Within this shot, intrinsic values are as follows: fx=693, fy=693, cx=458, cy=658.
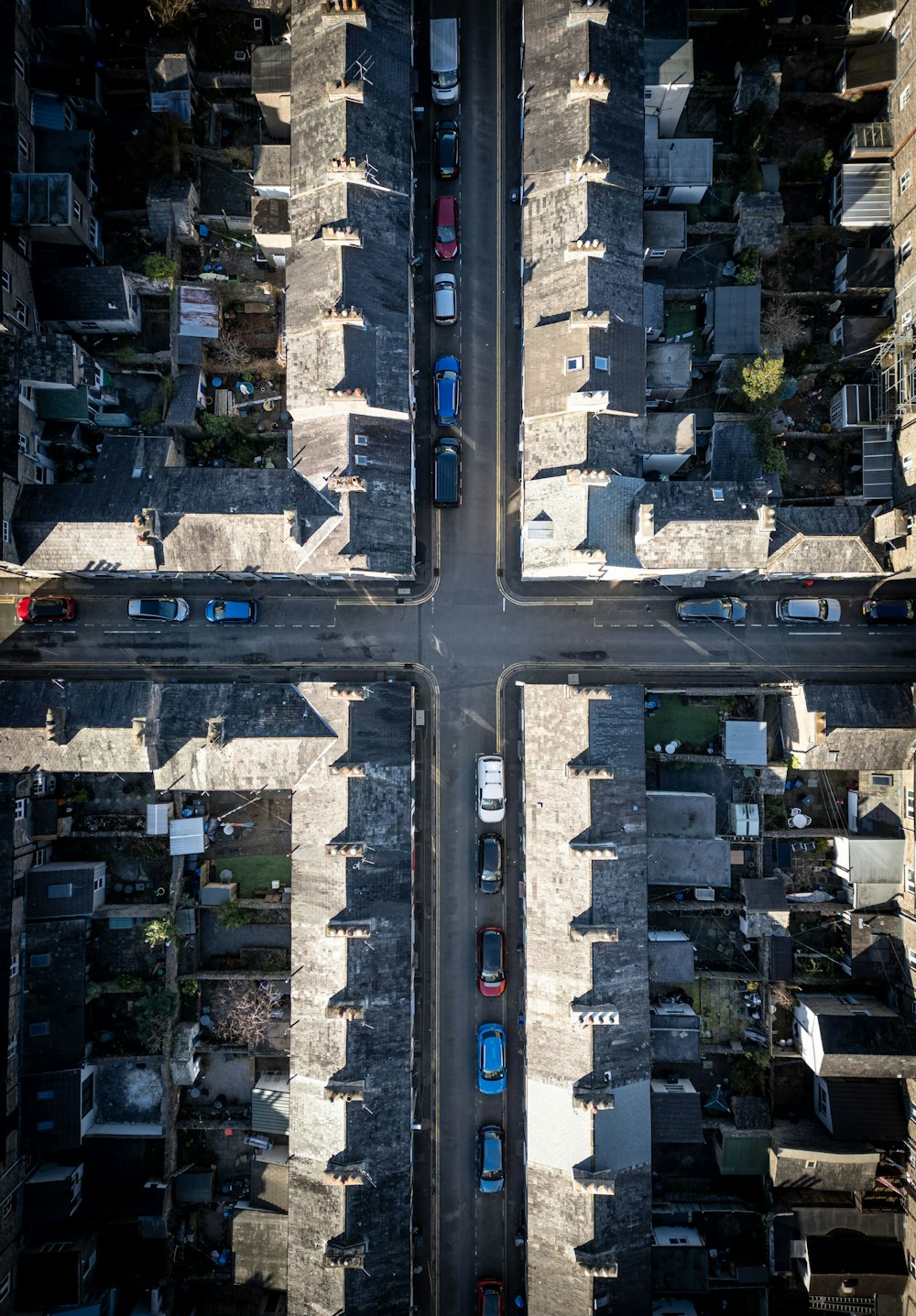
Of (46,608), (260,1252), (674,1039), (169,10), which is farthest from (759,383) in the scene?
(260,1252)

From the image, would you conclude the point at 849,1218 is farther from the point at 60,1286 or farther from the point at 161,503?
the point at 161,503

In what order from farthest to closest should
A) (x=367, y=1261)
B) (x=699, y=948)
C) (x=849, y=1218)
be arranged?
(x=699, y=948) < (x=849, y=1218) < (x=367, y=1261)

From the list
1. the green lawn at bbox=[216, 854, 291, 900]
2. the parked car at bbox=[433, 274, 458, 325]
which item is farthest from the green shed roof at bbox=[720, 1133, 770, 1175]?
the parked car at bbox=[433, 274, 458, 325]

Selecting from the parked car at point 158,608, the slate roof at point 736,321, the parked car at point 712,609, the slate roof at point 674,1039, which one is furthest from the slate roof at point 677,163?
the slate roof at point 674,1039

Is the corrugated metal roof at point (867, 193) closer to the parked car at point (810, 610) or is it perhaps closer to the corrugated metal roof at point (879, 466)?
the corrugated metal roof at point (879, 466)

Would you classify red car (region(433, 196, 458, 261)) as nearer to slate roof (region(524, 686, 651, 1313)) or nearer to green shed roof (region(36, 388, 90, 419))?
green shed roof (region(36, 388, 90, 419))

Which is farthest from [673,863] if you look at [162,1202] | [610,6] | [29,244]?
[29,244]
